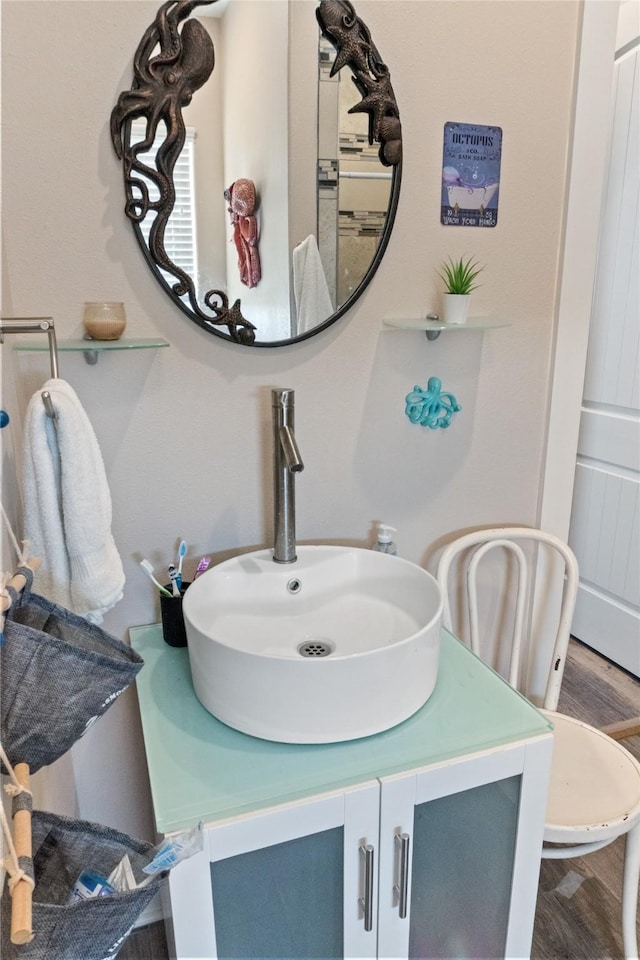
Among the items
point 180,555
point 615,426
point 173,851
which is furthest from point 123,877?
point 615,426

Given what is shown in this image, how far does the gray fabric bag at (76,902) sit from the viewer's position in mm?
573

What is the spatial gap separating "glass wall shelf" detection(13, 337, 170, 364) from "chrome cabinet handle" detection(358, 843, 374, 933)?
2.80 feet

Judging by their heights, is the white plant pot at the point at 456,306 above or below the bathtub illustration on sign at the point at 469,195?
below

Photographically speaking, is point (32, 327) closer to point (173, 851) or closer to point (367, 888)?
point (173, 851)

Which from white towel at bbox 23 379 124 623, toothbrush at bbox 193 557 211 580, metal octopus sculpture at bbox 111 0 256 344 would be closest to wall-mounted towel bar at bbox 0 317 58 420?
white towel at bbox 23 379 124 623

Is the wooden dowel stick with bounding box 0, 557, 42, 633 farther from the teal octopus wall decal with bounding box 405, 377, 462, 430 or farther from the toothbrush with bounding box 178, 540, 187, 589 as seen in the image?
the teal octopus wall decal with bounding box 405, 377, 462, 430

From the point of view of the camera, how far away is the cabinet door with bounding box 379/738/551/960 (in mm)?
1023

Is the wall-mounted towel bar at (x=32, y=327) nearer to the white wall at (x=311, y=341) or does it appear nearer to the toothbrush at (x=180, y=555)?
the white wall at (x=311, y=341)

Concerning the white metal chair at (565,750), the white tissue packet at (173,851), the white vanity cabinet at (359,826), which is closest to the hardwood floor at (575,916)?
the white metal chair at (565,750)

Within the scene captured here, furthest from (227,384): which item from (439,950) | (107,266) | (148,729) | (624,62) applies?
(624,62)

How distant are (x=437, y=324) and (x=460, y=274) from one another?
0.12 m

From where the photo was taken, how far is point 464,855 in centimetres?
113

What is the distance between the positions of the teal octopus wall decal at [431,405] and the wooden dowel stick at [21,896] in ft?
3.41

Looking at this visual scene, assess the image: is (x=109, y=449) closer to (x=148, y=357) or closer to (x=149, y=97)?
(x=148, y=357)
